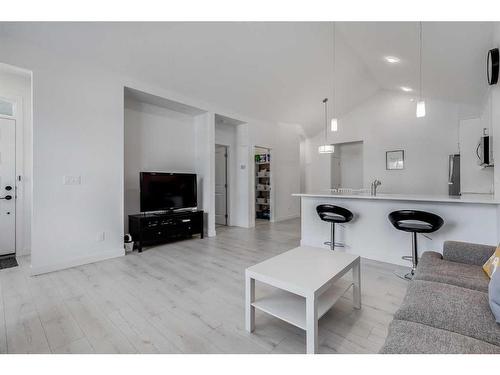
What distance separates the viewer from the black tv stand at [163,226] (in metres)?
3.79

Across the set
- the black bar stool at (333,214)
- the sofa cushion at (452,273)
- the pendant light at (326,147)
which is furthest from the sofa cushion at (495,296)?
the pendant light at (326,147)

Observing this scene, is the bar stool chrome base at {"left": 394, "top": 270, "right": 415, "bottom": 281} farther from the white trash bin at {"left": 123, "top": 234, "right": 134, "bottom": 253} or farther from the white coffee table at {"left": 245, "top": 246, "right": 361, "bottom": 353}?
the white trash bin at {"left": 123, "top": 234, "right": 134, "bottom": 253}

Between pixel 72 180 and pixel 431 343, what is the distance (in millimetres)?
3825

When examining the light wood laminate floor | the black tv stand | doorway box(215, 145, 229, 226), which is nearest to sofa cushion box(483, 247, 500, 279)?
the light wood laminate floor

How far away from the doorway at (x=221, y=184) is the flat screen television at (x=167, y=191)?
1.57 meters

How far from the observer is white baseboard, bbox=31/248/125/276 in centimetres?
286

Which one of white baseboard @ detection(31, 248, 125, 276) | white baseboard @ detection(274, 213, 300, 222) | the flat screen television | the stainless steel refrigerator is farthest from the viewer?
white baseboard @ detection(274, 213, 300, 222)

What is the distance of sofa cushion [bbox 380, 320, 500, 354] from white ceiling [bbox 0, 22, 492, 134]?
3.31 meters

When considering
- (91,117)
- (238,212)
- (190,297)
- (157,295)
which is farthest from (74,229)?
(238,212)

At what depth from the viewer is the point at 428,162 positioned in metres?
5.83

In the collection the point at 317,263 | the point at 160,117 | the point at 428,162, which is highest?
the point at 160,117

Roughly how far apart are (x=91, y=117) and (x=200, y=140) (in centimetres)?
212
